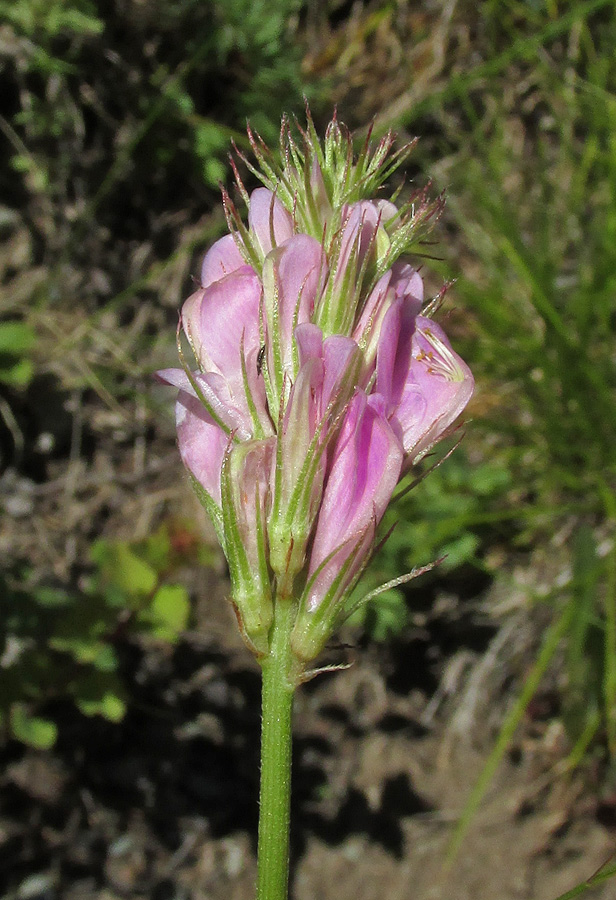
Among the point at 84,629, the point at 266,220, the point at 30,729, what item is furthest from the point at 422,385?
the point at 30,729

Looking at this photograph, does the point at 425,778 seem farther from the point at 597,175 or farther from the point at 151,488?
the point at 597,175

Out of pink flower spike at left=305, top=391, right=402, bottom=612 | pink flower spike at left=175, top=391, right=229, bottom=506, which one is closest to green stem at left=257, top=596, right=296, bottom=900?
pink flower spike at left=305, top=391, right=402, bottom=612

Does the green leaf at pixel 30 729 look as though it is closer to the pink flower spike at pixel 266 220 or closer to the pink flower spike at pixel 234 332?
the pink flower spike at pixel 234 332

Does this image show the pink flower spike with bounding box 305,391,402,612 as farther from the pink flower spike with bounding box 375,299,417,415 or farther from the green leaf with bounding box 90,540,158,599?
the green leaf with bounding box 90,540,158,599

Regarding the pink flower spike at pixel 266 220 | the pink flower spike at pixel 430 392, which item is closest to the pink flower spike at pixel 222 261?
the pink flower spike at pixel 266 220

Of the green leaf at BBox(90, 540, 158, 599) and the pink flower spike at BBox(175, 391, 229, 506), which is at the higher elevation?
the pink flower spike at BBox(175, 391, 229, 506)

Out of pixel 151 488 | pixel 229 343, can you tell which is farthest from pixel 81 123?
pixel 229 343
